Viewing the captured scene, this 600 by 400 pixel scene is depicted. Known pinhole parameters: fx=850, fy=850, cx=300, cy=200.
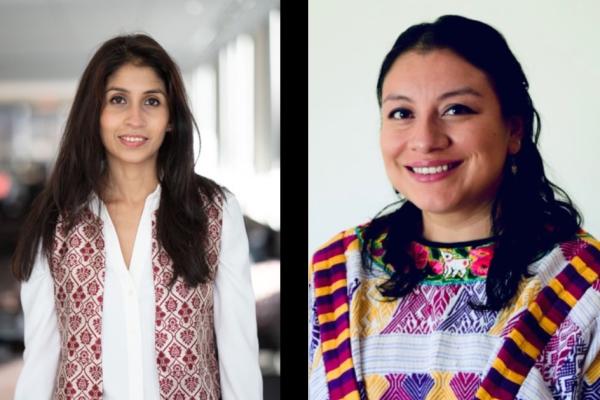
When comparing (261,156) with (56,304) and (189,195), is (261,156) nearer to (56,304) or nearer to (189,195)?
(189,195)

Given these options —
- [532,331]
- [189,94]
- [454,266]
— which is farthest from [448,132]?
[189,94]

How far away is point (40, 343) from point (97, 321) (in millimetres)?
173

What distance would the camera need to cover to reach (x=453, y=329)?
2.32 metres

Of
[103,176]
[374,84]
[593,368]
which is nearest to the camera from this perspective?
[593,368]

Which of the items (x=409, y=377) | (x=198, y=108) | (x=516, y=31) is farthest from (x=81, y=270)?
(x=516, y=31)

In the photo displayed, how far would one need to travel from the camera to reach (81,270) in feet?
7.45

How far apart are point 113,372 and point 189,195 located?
0.52 metres

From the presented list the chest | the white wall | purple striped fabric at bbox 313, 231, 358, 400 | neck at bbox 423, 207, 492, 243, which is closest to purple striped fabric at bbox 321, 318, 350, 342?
purple striped fabric at bbox 313, 231, 358, 400

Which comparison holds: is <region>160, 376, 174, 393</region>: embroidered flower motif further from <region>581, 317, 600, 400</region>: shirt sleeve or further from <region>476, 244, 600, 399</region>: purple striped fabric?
<region>581, 317, 600, 400</region>: shirt sleeve

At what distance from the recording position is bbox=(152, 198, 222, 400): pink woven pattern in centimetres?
227

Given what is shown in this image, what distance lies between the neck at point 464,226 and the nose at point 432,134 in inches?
7.8

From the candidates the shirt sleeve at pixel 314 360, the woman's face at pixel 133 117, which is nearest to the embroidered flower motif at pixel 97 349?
the woman's face at pixel 133 117

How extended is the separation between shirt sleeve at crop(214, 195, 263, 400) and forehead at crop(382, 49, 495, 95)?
60 centimetres

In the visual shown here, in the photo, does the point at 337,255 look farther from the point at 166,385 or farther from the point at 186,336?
the point at 166,385
